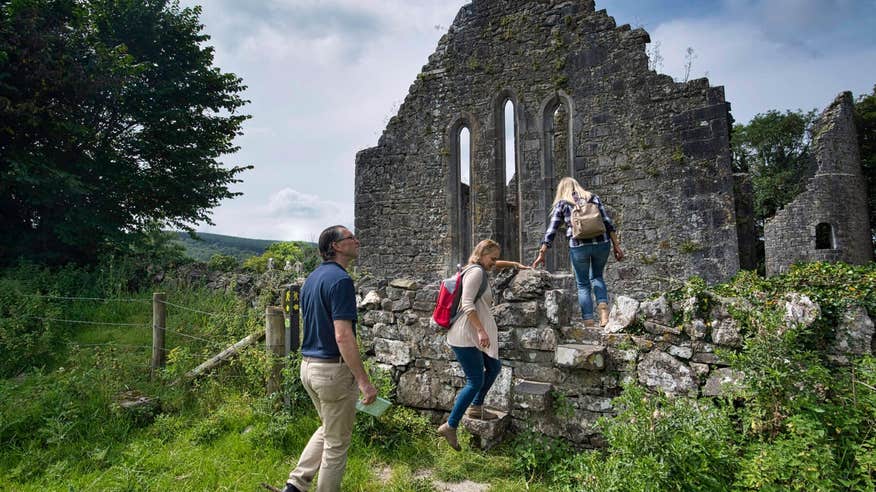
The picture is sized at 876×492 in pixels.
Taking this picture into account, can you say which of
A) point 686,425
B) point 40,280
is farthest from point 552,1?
point 40,280

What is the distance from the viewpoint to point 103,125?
11281mm

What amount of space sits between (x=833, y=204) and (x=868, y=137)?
914 centimetres

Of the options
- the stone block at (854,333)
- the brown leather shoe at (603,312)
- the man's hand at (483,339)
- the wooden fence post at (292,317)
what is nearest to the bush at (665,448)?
the stone block at (854,333)

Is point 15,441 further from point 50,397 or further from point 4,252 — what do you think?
point 4,252

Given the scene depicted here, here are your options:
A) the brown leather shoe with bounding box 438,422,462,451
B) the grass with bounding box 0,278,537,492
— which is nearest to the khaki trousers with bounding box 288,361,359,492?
the grass with bounding box 0,278,537,492

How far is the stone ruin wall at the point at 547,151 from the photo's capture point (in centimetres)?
787

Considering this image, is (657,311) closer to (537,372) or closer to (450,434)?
(537,372)

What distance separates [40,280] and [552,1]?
499 inches

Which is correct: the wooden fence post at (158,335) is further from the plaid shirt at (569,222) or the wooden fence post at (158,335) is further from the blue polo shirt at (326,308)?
the plaid shirt at (569,222)

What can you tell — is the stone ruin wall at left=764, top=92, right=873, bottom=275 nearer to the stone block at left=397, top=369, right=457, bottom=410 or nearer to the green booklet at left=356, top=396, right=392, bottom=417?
the stone block at left=397, top=369, right=457, bottom=410

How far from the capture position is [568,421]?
377 centimetres

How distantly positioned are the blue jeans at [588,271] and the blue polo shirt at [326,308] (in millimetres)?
2804

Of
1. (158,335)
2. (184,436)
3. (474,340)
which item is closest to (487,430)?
(474,340)

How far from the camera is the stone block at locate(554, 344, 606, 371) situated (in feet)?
12.1
